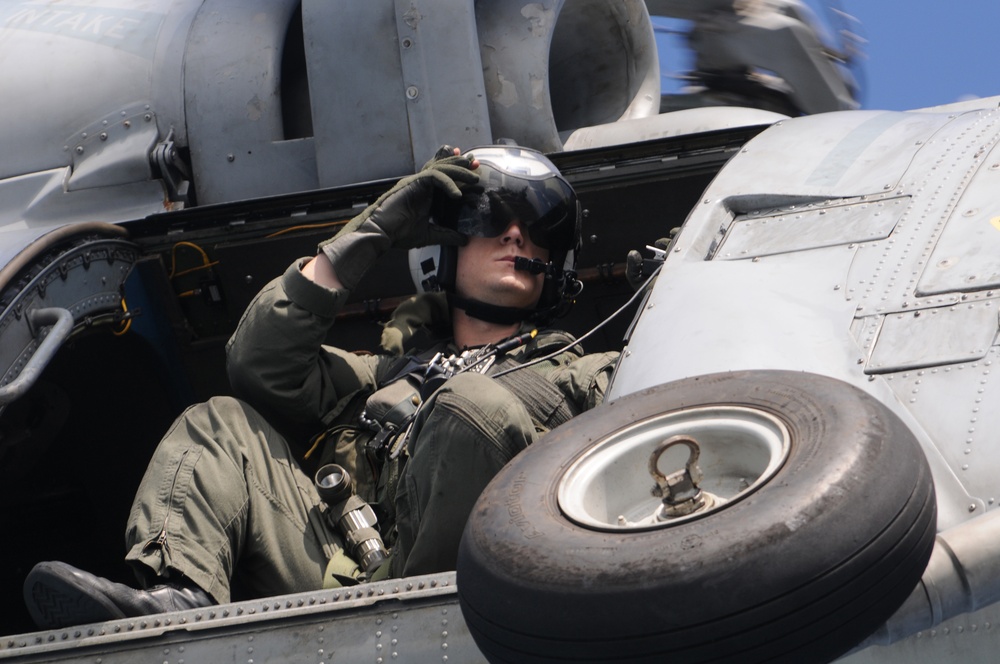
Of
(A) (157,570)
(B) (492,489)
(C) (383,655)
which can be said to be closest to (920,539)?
(B) (492,489)

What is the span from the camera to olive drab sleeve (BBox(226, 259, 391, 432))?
357cm

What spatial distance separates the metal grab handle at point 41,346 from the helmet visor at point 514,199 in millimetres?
1073

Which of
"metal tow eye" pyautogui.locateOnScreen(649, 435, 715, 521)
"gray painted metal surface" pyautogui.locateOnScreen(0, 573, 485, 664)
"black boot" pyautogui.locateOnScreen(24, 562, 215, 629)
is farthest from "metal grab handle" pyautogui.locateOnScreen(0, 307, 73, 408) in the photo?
"metal tow eye" pyautogui.locateOnScreen(649, 435, 715, 521)

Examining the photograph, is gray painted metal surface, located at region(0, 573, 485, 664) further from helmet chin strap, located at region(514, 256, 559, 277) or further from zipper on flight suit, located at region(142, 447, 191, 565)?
helmet chin strap, located at region(514, 256, 559, 277)

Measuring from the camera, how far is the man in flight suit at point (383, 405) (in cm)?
279

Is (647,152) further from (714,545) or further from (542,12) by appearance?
(714,545)

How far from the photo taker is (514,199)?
3.81 metres

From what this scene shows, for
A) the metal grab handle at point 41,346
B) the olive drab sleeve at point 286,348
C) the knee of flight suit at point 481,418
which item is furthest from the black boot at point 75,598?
the olive drab sleeve at point 286,348

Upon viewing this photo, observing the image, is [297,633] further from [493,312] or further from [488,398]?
[493,312]

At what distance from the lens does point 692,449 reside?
6.86 ft

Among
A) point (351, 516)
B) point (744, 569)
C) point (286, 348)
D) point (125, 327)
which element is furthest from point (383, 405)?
point (744, 569)

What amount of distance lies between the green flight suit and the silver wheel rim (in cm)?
56

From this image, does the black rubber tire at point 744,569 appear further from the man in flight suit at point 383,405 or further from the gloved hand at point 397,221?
the gloved hand at point 397,221

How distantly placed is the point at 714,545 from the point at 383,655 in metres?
0.81
